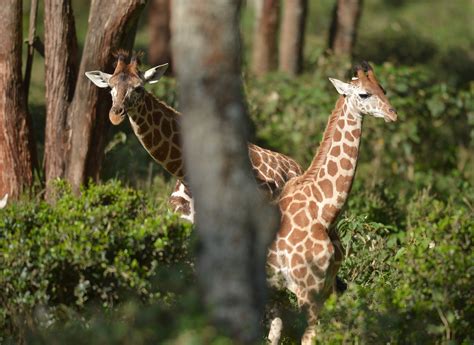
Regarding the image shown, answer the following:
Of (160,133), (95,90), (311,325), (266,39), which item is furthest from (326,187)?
(266,39)

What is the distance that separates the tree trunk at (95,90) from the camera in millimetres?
9016

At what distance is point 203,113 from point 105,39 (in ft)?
13.3

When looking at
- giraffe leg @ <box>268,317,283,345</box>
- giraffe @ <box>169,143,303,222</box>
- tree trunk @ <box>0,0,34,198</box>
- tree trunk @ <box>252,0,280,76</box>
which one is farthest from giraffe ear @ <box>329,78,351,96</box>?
Answer: tree trunk @ <box>252,0,280,76</box>

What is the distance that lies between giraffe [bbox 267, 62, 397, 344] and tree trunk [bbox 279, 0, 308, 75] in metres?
9.62

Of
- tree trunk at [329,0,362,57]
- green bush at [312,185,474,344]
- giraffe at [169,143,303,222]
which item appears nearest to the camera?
green bush at [312,185,474,344]

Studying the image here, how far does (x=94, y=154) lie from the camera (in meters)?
9.48

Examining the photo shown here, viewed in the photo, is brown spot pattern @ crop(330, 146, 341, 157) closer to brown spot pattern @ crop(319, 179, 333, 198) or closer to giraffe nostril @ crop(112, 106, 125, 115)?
brown spot pattern @ crop(319, 179, 333, 198)

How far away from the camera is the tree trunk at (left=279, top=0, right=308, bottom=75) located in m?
17.3

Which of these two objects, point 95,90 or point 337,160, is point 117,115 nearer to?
point 95,90

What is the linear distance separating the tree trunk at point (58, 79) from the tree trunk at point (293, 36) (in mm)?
8031

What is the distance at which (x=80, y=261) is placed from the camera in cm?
A: 624

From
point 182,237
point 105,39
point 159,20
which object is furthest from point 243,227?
point 159,20

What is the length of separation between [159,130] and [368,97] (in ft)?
6.12

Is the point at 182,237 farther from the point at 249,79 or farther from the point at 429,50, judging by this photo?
the point at 429,50
